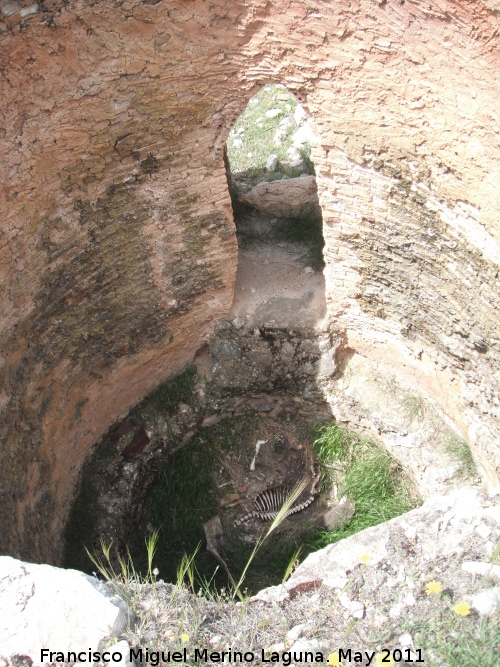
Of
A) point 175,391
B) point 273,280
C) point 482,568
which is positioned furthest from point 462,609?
point 175,391

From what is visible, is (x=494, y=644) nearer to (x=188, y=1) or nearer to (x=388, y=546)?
(x=388, y=546)

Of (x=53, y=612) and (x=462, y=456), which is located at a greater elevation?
(x=53, y=612)

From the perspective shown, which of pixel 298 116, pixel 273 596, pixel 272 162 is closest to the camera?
pixel 273 596

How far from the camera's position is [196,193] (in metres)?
4.76

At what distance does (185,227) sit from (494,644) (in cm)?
333

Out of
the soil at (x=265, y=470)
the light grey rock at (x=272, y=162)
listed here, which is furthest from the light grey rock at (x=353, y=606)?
the light grey rock at (x=272, y=162)

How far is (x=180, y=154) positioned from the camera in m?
4.52

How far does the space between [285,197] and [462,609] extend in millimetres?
3792

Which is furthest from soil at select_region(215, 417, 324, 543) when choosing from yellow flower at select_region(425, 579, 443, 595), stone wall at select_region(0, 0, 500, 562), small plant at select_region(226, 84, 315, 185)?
yellow flower at select_region(425, 579, 443, 595)

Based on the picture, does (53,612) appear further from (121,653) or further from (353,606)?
(353,606)

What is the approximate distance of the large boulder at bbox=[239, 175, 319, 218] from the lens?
5738 millimetres

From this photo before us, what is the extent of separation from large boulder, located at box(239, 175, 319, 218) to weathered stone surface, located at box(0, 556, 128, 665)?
3.62 metres

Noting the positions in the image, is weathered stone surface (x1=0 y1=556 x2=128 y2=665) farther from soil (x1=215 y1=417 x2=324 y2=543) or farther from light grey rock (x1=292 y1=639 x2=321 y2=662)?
soil (x1=215 y1=417 x2=324 y2=543)

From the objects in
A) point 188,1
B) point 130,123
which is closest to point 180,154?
point 130,123
